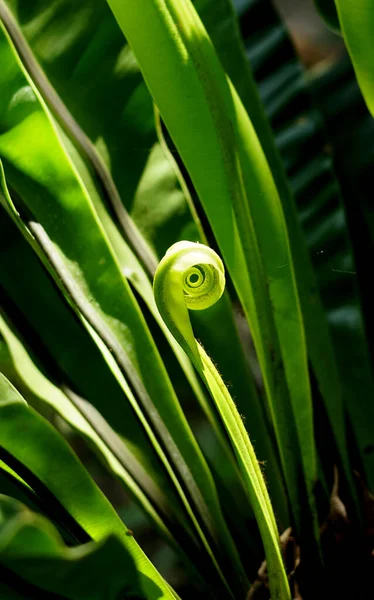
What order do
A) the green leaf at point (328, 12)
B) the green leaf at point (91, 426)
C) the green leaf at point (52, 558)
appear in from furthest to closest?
the green leaf at point (328, 12)
the green leaf at point (91, 426)
the green leaf at point (52, 558)

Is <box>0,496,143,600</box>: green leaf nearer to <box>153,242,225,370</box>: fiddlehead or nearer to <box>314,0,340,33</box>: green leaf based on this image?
<box>153,242,225,370</box>: fiddlehead

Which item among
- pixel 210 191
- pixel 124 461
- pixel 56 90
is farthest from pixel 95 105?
pixel 124 461

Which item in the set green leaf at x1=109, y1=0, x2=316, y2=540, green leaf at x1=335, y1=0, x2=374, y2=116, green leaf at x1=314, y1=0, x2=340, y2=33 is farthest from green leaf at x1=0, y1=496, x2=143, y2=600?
green leaf at x1=314, y1=0, x2=340, y2=33

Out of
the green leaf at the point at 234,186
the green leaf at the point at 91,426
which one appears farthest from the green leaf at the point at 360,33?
the green leaf at the point at 91,426

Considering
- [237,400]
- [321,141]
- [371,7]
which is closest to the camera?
[371,7]

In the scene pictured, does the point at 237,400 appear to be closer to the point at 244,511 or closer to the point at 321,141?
the point at 244,511

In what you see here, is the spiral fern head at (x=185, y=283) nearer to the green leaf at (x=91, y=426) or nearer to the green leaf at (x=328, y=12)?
the green leaf at (x=91, y=426)

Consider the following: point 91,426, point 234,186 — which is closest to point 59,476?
point 91,426
